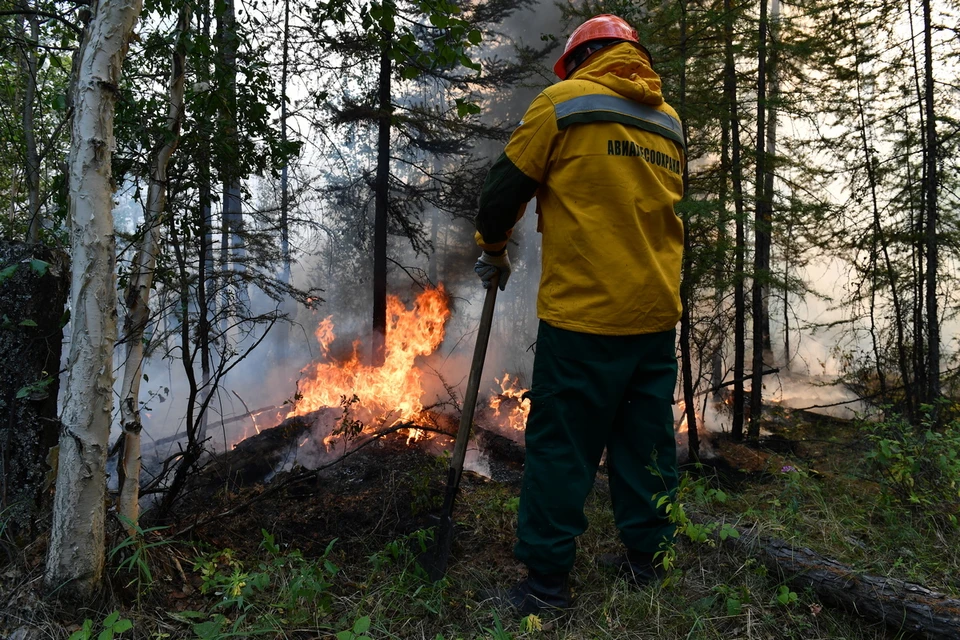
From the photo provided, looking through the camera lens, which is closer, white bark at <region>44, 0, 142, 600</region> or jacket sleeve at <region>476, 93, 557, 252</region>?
white bark at <region>44, 0, 142, 600</region>

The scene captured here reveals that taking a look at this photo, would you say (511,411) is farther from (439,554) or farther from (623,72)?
(623,72)

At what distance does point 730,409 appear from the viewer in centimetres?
984

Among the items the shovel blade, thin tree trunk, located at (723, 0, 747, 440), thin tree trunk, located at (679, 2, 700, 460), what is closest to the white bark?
the shovel blade

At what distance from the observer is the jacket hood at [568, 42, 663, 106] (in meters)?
2.65

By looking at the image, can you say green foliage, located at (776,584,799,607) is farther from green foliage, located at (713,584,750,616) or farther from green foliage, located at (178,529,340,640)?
green foliage, located at (178,529,340,640)

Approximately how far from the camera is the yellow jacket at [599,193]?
2.57m

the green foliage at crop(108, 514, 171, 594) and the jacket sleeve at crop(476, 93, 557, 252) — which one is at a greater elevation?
the jacket sleeve at crop(476, 93, 557, 252)

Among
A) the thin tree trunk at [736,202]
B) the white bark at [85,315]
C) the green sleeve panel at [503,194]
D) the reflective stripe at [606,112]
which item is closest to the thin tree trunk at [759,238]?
the thin tree trunk at [736,202]

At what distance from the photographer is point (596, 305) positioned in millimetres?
2559

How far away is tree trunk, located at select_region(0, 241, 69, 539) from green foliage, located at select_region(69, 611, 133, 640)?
3.35 ft

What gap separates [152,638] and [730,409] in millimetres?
9745

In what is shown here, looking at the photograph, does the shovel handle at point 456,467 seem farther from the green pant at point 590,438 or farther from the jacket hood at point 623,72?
the jacket hood at point 623,72

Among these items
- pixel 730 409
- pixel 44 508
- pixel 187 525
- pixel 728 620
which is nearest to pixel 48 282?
pixel 44 508

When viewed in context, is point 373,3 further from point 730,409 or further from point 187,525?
point 730,409
